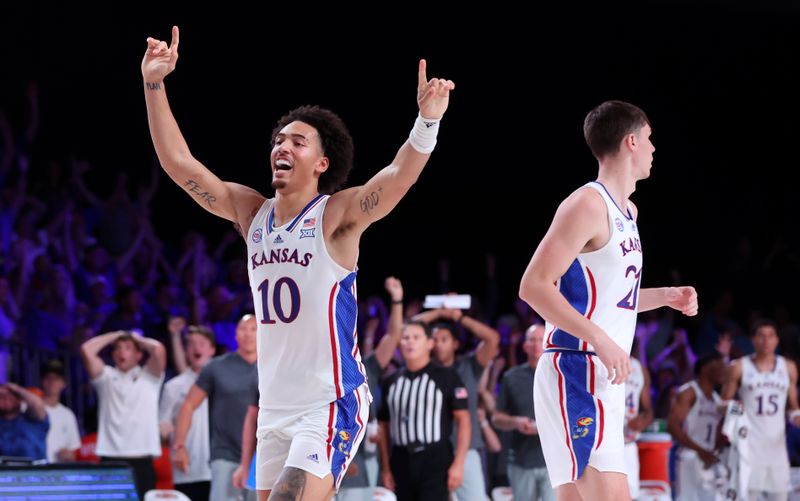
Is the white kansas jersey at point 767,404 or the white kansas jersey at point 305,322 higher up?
the white kansas jersey at point 305,322

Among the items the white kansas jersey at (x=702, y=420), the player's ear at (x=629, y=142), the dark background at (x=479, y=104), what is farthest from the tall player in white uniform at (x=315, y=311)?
the dark background at (x=479, y=104)

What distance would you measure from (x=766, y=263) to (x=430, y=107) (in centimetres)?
1333

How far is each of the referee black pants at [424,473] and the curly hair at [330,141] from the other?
4190 mm

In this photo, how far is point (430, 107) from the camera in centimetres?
432

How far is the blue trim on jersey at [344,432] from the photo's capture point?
4.30 meters

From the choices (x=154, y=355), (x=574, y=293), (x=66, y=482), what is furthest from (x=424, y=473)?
(x=574, y=293)

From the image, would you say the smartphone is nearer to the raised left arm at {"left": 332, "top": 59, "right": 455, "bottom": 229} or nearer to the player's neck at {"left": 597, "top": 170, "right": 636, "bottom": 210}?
the player's neck at {"left": 597, "top": 170, "right": 636, "bottom": 210}

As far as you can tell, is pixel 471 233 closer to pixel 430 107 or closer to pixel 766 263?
pixel 766 263

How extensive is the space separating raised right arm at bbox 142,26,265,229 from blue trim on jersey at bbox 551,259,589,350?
4.28ft

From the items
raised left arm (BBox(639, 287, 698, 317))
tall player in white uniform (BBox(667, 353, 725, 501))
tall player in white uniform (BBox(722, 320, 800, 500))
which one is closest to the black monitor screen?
raised left arm (BBox(639, 287, 698, 317))

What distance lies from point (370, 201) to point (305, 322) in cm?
53

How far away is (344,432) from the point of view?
14.3ft

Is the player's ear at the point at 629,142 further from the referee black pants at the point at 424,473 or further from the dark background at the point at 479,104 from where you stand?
the dark background at the point at 479,104

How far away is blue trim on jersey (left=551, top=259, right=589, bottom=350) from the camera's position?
4.57 meters
